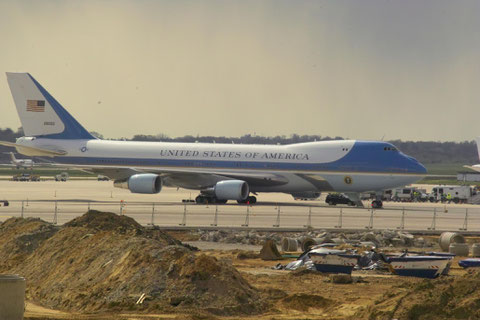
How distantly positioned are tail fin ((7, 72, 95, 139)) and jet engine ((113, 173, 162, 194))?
10.4 m

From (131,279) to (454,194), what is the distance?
66672 millimetres

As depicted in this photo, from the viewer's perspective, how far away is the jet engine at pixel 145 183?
6694 centimetres

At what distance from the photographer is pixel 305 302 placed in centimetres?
2378

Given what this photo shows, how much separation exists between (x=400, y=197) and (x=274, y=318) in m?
67.5

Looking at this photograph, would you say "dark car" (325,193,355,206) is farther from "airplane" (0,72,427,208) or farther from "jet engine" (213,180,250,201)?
"jet engine" (213,180,250,201)

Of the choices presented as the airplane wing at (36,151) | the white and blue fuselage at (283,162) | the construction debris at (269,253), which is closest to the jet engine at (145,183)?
the white and blue fuselage at (283,162)

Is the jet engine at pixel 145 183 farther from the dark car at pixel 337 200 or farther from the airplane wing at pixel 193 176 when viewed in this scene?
the dark car at pixel 337 200

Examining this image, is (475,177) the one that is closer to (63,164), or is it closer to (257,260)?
(63,164)

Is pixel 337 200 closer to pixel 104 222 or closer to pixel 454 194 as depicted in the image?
pixel 454 194

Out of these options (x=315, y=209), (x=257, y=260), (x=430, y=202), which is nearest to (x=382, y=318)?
(x=257, y=260)

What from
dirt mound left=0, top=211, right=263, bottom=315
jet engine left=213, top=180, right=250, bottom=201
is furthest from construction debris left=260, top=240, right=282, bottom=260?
jet engine left=213, top=180, right=250, bottom=201

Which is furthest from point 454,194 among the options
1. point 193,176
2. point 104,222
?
point 104,222

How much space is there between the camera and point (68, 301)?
2473 cm

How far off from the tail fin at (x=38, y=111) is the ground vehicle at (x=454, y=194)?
33527 millimetres
